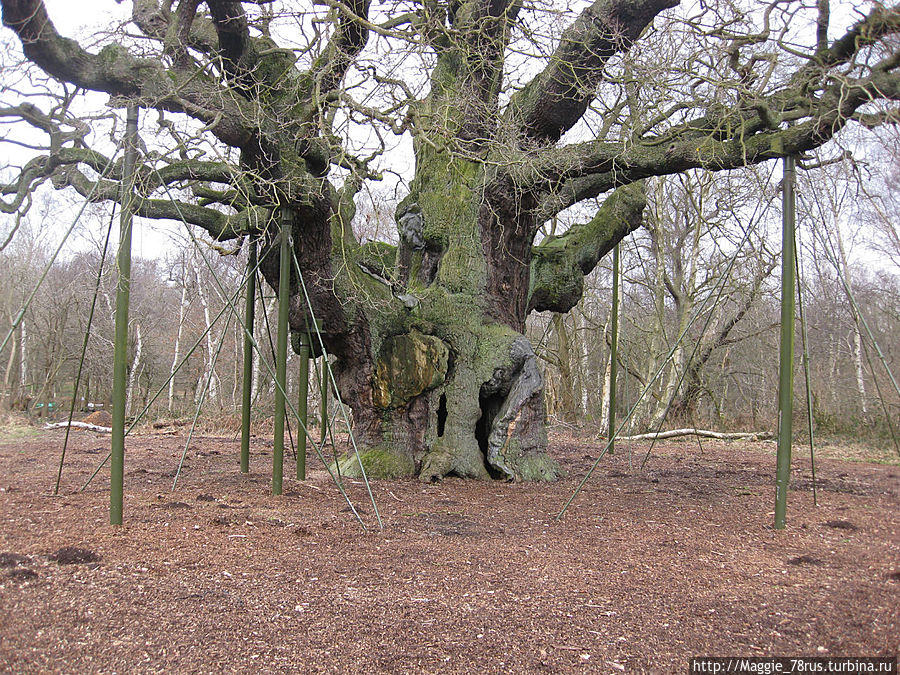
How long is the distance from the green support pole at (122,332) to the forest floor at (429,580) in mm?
300

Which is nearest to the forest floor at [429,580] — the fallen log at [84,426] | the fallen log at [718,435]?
the fallen log at [718,435]

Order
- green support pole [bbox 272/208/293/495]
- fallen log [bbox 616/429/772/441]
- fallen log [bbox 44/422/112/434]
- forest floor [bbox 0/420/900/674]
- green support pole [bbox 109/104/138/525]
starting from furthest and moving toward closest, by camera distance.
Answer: fallen log [bbox 44/422/112/434], fallen log [bbox 616/429/772/441], green support pole [bbox 272/208/293/495], green support pole [bbox 109/104/138/525], forest floor [bbox 0/420/900/674]

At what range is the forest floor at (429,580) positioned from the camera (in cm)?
276

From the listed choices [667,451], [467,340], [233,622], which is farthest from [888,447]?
[233,622]

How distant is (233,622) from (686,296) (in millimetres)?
15045

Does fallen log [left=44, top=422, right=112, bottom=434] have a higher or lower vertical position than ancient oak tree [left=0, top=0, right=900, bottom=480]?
lower

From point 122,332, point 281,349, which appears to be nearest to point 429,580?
point 122,332

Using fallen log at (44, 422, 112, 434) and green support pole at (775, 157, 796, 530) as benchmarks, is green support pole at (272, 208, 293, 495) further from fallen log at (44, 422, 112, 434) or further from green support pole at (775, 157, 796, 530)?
fallen log at (44, 422, 112, 434)

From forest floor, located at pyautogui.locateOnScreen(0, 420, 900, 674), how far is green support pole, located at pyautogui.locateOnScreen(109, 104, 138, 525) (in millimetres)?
300

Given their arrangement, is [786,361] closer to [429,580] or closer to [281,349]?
[429,580]

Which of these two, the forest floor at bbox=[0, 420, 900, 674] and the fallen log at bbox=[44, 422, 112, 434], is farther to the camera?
the fallen log at bbox=[44, 422, 112, 434]

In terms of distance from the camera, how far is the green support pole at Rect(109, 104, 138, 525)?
4484 millimetres

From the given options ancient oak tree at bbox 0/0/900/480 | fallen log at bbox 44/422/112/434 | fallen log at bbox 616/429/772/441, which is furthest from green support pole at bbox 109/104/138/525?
fallen log at bbox 616/429/772/441

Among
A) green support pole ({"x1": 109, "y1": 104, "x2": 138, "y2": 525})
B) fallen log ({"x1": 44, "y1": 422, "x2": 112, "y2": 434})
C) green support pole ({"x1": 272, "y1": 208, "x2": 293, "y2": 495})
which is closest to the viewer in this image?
green support pole ({"x1": 109, "y1": 104, "x2": 138, "y2": 525})
